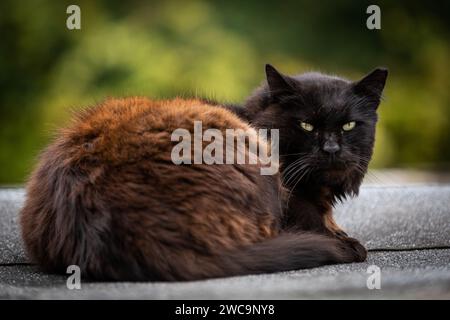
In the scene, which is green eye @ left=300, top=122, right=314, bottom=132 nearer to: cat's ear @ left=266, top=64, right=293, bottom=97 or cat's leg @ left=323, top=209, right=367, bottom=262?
cat's ear @ left=266, top=64, right=293, bottom=97

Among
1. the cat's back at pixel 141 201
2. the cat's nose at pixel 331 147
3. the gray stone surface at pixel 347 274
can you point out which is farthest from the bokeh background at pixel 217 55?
the cat's back at pixel 141 201

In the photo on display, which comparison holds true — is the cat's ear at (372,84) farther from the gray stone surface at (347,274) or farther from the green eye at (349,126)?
the gray stone surface at (347,274)

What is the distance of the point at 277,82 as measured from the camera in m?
2.85

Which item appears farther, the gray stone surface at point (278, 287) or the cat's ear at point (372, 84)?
the cat's ear at point (372, 84)

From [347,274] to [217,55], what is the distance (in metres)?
5.12

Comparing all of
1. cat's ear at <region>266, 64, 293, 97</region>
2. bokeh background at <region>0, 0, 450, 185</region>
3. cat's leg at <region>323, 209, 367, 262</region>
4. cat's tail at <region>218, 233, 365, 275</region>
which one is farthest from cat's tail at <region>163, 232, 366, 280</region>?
bokeh background at <region>0, 0, 450, 185</region>

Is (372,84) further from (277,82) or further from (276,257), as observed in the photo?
(276,257)

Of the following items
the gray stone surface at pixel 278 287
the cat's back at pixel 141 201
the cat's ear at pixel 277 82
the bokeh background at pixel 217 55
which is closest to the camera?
the gray stone surface at pixel 278 287

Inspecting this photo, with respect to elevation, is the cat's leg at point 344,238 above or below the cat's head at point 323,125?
below

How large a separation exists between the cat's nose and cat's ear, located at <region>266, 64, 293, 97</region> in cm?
30

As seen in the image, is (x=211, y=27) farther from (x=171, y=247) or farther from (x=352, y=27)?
(x=171, y=247)

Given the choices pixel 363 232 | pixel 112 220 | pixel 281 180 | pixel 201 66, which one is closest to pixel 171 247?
pixel 112 220

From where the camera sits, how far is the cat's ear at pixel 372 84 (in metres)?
2.85
